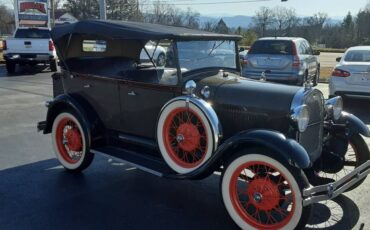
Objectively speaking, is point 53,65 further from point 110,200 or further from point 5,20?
point 5,20

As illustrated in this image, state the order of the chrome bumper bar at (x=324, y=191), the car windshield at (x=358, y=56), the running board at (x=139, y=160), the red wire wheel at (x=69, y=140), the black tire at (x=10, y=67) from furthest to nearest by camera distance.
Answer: the black tire at (x=10, y=67), the car windshield at (x=358, y=56), the red wire wheel at (x=69, y=140), the running board at (x=139, y=160), the chrome bumper bar at (x=324, y=191)

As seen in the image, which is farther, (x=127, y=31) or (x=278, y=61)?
(x=278, y=61)

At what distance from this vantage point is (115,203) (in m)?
4.04

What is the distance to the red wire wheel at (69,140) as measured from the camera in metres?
4.93

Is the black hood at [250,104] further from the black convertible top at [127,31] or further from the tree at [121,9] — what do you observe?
the tree at [121,9]

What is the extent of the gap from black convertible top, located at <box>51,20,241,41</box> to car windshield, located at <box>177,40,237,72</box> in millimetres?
84

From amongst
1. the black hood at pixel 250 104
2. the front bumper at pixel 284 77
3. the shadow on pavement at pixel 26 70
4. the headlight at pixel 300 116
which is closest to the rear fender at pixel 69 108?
the black hood at pixel 250 104

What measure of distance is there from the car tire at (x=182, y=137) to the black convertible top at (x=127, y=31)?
0.73 meters

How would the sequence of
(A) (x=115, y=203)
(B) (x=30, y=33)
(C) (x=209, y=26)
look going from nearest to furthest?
1. (A) (x=115, y=203)
2. (B) (x=30, y=33)
3. (C) (x=209, y=26)

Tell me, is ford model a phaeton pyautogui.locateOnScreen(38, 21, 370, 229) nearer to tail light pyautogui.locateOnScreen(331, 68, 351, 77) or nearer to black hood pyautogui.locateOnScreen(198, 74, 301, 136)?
black hood pyautogui.locateOnScreen(198, 74, 301, 136)

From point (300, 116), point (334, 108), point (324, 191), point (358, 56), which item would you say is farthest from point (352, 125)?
point (358, 56)

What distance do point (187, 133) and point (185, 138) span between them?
6 cm

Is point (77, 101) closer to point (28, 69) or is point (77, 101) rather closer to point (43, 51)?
point (43, 51)

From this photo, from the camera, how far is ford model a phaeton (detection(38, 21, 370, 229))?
3.34m
